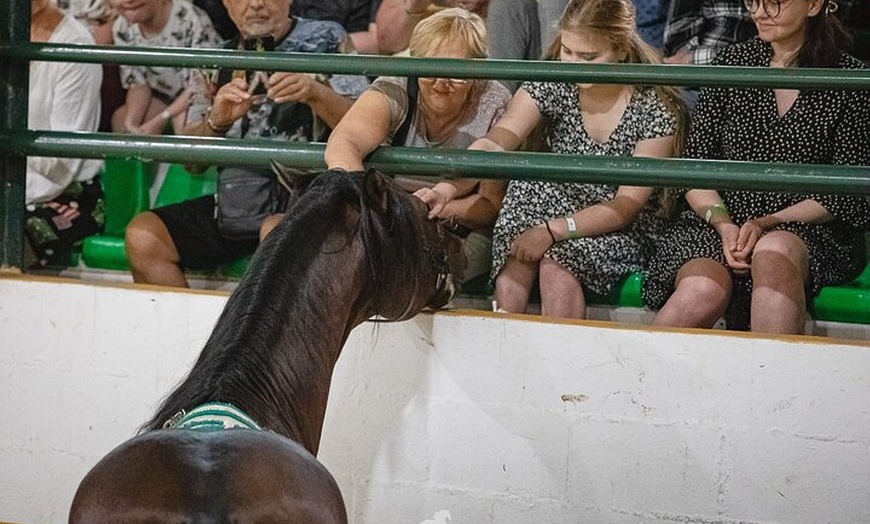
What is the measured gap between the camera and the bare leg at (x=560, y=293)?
10.3 ft

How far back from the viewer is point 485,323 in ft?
10.00

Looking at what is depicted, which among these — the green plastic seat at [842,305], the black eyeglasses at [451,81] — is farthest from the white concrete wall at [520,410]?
the black eyeglasses at [451,81]

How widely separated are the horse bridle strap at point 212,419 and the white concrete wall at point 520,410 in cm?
96

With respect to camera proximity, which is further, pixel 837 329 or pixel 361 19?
pixel 361 19

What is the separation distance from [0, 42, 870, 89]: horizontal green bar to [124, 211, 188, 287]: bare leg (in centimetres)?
52

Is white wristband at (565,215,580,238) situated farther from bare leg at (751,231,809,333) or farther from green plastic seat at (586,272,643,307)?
bare leg at (751,231,809,333)

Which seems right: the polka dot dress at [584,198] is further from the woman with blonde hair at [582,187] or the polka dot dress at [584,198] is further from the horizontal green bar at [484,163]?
the horizontal green bar at [484,163]

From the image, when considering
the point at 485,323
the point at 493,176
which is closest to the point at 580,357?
the point at 485,323

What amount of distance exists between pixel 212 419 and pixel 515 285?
4.21ft

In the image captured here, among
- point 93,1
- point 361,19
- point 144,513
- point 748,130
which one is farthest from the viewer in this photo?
point 93,1

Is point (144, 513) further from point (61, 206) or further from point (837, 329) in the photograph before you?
point (61, 206)

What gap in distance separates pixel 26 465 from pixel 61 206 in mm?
884

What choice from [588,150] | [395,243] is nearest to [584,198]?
[588,150]

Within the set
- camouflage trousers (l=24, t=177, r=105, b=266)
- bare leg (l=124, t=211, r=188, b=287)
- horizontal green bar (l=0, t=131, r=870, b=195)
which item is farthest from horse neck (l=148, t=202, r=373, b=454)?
camouflage trousers (l=24, t=177, r=105, b=266)
